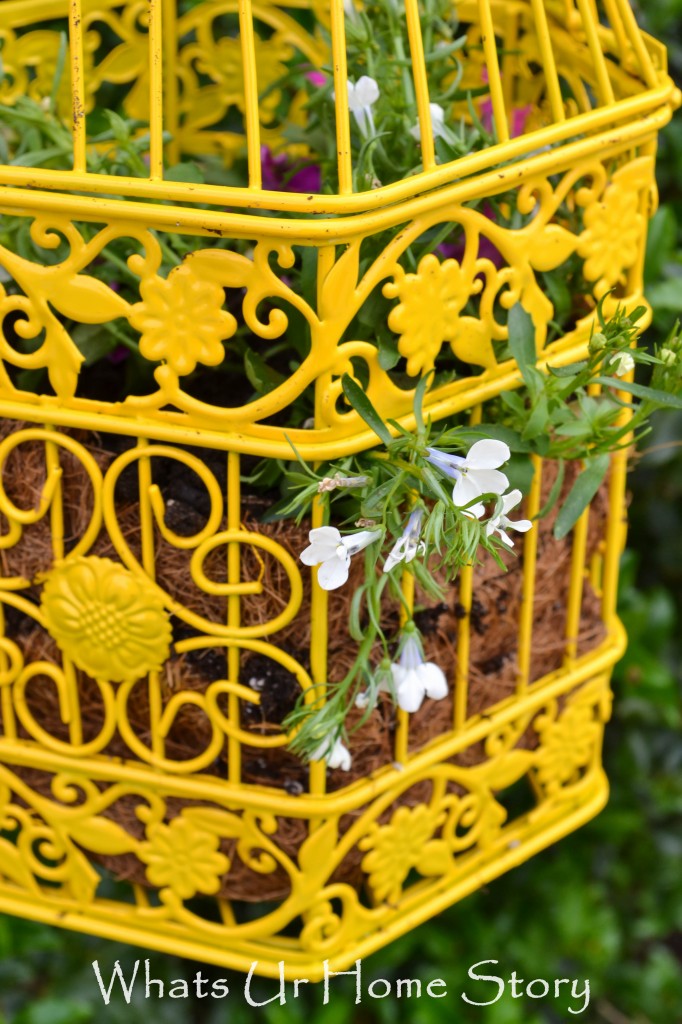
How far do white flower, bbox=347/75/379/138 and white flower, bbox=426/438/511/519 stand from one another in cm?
29

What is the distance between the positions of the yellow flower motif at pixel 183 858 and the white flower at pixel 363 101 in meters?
0.49

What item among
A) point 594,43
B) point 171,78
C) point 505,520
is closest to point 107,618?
point 505,520

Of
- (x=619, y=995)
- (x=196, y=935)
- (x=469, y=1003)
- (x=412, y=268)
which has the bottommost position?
(x=619, y=995)

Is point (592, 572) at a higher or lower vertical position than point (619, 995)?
higher

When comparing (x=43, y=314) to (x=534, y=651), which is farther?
(x=534, y=651)

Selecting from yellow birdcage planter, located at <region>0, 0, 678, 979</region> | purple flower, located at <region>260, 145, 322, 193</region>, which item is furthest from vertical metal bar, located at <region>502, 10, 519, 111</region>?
purple flower, located at <region>260, 145, 322, 193</region>

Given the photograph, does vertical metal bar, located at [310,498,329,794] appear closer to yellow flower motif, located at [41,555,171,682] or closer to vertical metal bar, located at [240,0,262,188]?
yellow flower motif, located at [41,555,171,682]

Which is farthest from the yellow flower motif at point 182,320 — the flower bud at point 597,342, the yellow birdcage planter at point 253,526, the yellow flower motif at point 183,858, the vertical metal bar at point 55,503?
the yellow flower motif at point 183,858

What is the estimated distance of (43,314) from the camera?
2.31 ft

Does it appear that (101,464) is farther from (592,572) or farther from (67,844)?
(592,572)

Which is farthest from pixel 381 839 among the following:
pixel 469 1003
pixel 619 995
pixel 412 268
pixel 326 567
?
pixel 619 995

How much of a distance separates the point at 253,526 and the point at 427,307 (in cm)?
18

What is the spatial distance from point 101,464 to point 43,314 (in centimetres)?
11

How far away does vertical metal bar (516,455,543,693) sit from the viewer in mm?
816
